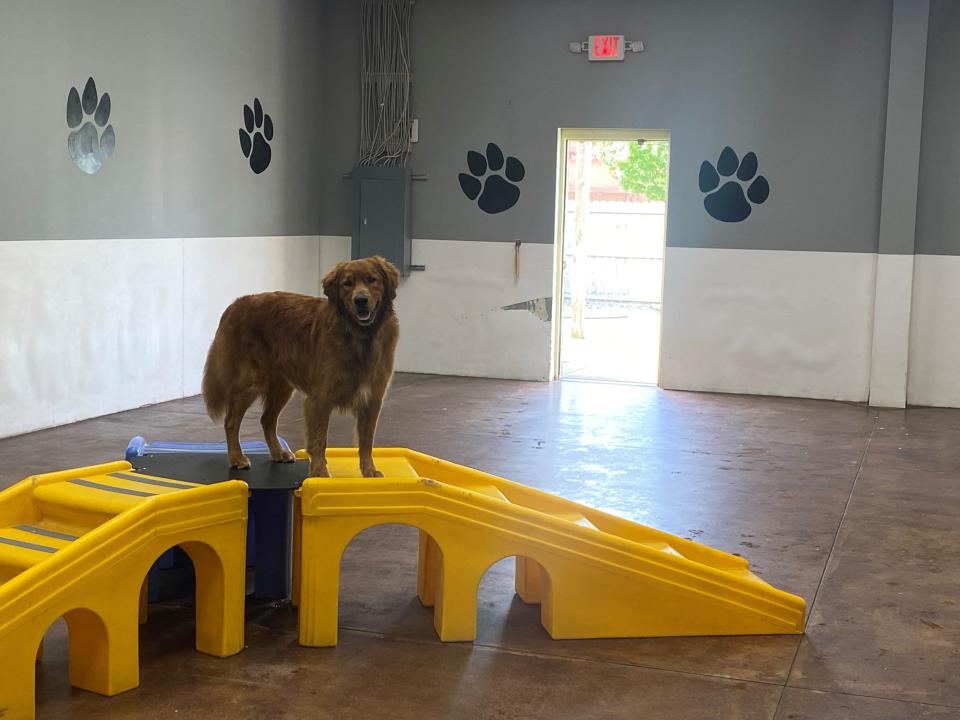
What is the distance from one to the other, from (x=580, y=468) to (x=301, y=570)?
2.79 meters

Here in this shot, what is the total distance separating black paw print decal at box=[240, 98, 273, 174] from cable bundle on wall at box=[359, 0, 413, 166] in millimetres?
964

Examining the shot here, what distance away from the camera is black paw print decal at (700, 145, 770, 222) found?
872cm

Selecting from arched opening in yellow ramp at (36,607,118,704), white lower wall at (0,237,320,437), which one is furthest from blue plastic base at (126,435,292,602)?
white lower wall at (0,237,320,437)

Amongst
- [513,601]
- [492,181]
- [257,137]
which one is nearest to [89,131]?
[257,137]

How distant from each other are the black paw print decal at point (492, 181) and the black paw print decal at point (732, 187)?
1540 millimetres

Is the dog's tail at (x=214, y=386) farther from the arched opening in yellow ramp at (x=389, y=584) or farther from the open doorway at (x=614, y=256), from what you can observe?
the open doorway at (x=614, y=256)

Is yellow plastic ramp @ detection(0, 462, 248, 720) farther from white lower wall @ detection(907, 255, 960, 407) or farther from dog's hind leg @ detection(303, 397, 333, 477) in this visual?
white lower wall @ detection(907, 255, 960, 407)

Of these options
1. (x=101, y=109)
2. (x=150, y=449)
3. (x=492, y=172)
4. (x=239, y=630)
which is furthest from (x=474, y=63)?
(x=239, y=630)

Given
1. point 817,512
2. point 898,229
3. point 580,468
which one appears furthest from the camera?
point 898,229

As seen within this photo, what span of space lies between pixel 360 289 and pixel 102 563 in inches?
45.2

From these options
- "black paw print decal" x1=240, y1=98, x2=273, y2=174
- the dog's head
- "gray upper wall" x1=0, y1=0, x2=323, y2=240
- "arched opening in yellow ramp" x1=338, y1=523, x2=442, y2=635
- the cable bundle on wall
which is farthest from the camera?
the cable bundle on wall

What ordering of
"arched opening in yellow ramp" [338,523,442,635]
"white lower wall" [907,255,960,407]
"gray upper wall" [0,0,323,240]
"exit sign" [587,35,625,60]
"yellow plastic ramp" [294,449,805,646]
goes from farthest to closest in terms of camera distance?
"exit sign" [587,35,625,60] < "white lower wall" [907,255,960,407] < "gray upper wall" [0,0,323,240] < "arched opening in yellow ramp" [338,523,442,635] < "yellow plastic ramp" [294,449,805,646]

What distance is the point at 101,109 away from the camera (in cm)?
700

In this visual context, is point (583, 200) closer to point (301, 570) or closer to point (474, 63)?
point (474, 63)
